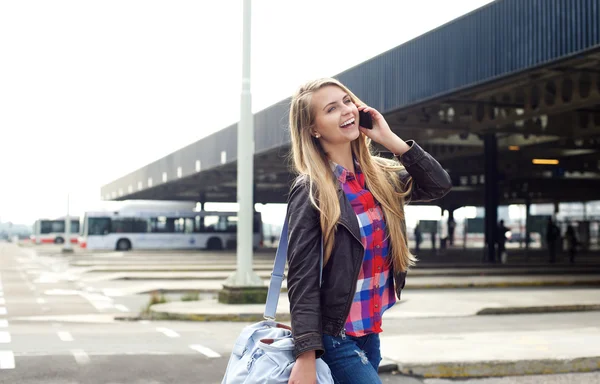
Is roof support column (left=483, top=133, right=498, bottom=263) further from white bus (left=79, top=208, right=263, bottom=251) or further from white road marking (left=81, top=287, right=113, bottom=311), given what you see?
white bus (left=79, top=208, right=263, bottom=251)

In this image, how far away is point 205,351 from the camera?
972cm

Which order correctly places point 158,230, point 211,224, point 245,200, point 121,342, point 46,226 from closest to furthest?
point 121,342 < point 245,200 < point 158,230 < point 211,224 < point 46,226

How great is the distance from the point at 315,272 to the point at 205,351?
23.4ft

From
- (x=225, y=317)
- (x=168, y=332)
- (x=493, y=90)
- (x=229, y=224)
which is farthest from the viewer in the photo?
(x=229, y=224)

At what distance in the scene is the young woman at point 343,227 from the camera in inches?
113

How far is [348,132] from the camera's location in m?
3.17

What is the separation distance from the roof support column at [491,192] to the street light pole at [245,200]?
18715mm

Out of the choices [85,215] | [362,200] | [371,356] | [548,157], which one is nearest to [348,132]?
[362,200]

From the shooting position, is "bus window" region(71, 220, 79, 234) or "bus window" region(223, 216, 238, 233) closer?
"bus window" region(223, 216, 238, 233)

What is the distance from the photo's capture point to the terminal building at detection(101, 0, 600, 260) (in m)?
17.8

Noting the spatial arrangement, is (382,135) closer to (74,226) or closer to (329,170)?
(329,170)

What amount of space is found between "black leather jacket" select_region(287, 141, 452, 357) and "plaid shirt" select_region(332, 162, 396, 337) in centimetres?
8

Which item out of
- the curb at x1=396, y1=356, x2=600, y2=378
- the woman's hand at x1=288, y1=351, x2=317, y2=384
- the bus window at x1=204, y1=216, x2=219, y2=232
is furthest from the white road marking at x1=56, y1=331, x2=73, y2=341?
the bus window at x1=204, y1=216, x2=219, y2=232

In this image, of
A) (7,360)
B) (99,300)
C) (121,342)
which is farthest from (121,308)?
(7,360)
